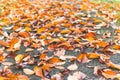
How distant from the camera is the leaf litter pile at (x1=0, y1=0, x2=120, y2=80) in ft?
8.95

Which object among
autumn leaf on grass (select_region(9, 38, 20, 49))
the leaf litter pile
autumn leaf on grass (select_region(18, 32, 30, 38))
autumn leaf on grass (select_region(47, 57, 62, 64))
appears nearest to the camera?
the leaf litter pile

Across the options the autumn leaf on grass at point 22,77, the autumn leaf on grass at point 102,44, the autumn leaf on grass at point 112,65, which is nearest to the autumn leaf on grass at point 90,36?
the autumn leaf on grass at point 102,44

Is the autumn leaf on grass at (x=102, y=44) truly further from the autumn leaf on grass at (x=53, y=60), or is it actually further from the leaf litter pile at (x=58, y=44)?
the autumn leaf on grass at (x=53, y=60)

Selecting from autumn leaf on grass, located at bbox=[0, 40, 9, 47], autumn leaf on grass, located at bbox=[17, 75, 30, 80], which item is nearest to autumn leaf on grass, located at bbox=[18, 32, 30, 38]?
autumn leaf on grass, located at bbox=[0, 40, 9, 47]

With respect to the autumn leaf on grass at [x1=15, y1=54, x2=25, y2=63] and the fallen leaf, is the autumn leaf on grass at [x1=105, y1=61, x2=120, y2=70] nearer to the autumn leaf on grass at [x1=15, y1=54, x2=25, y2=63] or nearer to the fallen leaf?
the fallen leaf

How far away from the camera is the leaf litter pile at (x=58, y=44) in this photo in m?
2.73

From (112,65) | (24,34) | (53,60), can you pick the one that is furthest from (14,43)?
(112,65)

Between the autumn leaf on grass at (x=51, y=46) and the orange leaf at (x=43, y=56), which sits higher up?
the autumn leaf on grass at (x=51, y=46)

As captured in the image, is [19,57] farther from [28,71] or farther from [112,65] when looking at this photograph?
[112,65]

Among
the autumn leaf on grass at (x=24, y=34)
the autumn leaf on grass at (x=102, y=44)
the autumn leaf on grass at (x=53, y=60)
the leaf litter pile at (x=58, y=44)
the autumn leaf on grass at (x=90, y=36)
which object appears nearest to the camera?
the leaf litter pile at (x=58, y=44)

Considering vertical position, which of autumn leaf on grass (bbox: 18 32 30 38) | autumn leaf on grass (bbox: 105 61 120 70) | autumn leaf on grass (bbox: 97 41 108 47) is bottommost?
autumn leaf on grass (bbox: 105 61 120 70)

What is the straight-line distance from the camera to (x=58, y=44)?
130 inches

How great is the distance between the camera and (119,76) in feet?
8.37

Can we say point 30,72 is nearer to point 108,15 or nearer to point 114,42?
point 114,42
